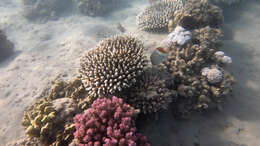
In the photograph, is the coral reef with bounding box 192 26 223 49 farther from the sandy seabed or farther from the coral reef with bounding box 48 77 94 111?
the coral reef with bounding box 48 77 94 111

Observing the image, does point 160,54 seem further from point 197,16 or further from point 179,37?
point 197,16

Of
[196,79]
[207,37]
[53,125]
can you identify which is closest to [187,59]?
[196,79]

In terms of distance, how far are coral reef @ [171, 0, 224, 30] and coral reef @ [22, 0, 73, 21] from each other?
43.4 ft

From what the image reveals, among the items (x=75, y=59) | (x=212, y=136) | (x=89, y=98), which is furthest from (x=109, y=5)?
(x=212, y=136)

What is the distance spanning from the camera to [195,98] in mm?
4395

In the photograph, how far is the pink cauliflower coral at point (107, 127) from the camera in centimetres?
246

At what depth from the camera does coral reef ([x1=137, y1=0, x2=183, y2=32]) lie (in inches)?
289

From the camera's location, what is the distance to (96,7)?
43.7ft

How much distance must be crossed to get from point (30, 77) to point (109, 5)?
33.9ft

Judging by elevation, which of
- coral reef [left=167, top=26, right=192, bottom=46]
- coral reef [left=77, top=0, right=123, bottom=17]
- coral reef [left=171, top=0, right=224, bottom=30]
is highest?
coral reef [left=77, top=0, right=123, bottom=17]

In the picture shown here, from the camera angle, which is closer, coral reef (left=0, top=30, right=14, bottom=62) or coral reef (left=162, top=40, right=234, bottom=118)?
coral reef (left=162, top=40, right=234, bottom=118)

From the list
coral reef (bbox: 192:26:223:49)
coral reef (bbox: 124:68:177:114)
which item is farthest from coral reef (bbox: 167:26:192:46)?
coral reef (bbox: 124:68:177:114)

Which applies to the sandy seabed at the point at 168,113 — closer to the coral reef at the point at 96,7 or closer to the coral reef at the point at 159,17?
the coral reef at the point at 159,17

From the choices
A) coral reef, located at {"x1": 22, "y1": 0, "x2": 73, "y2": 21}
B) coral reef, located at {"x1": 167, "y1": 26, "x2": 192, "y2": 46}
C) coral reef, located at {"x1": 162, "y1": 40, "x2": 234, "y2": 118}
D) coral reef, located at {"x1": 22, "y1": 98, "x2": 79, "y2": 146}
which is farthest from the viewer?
coral reef, located at {"x1": 22, "y1": 0, "x2": 73, "y2": 21}
